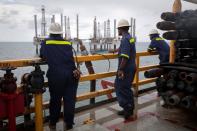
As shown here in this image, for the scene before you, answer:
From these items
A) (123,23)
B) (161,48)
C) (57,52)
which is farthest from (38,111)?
(161,48)

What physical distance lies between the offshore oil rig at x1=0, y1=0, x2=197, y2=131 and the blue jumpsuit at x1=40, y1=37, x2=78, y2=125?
0.16 meters

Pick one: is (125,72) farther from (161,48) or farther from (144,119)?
(161,48)

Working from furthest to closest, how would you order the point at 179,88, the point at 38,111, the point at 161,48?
the point at 161,48
the point at 179,88
the point at 38,111

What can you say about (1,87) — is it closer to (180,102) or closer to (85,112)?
(85,112)

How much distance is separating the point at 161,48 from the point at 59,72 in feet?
10.9

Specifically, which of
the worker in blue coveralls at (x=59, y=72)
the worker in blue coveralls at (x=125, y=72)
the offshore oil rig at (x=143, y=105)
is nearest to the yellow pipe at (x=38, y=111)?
the offshore oil rig at (x=143, y=105)

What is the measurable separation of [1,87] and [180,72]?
9.08 feet

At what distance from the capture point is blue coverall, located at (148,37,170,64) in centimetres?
621

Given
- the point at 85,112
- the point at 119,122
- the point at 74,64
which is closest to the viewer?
the point at 74,64

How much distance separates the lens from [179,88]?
157 inches

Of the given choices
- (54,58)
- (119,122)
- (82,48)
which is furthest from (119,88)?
(82,48)

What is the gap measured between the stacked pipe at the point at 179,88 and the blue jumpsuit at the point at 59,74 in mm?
1521

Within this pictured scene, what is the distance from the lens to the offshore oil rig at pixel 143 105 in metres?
3.47

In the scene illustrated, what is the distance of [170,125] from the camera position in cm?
Answer: 409
